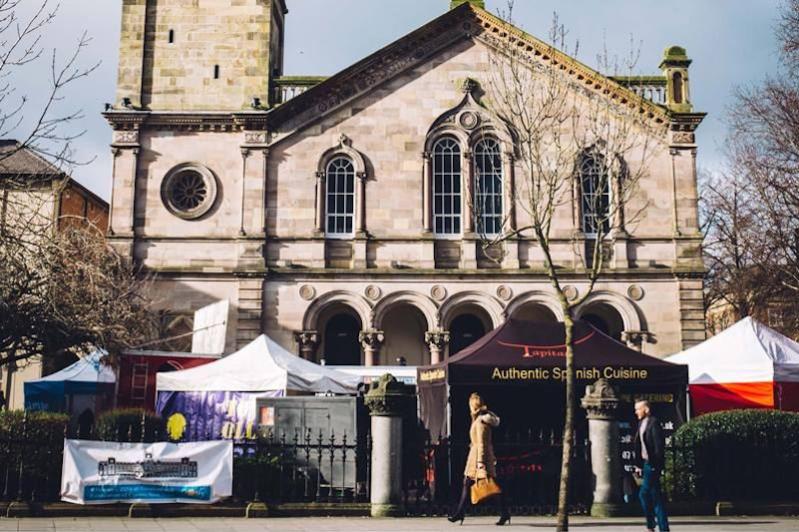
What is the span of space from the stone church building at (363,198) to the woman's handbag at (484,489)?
14.5 m

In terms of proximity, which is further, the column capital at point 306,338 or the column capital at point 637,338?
the column capital at point 637,338

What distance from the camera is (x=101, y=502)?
1435cm

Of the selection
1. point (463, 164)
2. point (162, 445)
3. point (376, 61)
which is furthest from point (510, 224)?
point (162, 445)

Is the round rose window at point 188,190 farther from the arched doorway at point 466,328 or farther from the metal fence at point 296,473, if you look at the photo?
the metal fence at point 296,473

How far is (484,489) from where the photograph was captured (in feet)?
43.8

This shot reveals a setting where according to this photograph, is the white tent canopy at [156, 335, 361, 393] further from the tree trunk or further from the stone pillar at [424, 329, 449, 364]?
the tree trunk

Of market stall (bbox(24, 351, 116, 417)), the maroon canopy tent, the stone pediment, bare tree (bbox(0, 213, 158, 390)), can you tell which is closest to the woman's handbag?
the maroon canopy tent

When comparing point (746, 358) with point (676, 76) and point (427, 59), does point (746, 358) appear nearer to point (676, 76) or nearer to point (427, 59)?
point (676, 76)

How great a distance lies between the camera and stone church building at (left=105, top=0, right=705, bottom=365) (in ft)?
93.2

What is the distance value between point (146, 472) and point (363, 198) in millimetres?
15878

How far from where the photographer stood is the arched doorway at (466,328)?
2978cm

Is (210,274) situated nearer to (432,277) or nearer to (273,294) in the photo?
(273,294)

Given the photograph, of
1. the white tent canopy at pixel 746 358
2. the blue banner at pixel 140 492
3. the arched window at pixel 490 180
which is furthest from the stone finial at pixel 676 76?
the blue banner at pixel 140 492

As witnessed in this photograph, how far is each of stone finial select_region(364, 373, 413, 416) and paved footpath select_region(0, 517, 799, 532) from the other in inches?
Result: 69.1
